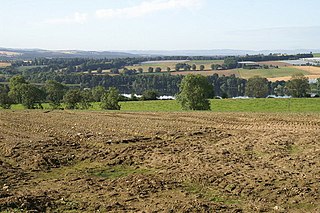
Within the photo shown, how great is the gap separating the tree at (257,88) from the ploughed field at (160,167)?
278 ft

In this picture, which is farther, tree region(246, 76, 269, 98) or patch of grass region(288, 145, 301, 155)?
tree region(246, 76, 269, 98)

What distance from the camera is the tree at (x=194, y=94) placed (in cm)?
5644

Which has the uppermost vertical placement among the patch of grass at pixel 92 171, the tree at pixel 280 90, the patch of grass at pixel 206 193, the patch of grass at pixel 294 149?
the patch of grass at pixel 294 149

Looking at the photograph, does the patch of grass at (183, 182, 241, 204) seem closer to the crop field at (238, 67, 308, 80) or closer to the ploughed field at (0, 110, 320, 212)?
the ploughed field at (0, 110, 320, 212)

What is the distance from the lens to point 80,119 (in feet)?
94.6

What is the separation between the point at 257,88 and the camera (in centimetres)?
10975

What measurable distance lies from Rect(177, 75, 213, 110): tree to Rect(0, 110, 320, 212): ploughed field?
29.8m

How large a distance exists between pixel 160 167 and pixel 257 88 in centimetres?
9814

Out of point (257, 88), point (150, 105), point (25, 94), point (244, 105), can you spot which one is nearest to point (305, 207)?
point (244, 105)

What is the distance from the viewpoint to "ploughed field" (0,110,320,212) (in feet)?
39.1

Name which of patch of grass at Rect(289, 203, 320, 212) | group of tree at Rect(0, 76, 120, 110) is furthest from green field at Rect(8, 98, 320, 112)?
patch of grass at Rect(289, 203, 320, 212)

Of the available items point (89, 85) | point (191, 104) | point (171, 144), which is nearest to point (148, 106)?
point (191, 104)

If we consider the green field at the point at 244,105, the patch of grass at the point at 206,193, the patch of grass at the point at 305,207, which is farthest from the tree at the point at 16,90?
the patch of grass at the point at 305,207

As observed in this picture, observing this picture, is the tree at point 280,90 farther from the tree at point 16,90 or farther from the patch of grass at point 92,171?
the patch of grass at point 92,171
